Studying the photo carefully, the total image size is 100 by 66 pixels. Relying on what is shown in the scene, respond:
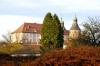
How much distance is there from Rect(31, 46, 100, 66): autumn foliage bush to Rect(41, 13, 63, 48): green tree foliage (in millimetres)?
37437

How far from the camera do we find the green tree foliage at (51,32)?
169 ft

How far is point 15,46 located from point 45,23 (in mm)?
12566

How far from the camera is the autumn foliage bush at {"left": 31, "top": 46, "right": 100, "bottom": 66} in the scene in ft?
39.9

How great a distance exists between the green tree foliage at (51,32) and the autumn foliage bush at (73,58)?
37.4m

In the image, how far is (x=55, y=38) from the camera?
51.8m

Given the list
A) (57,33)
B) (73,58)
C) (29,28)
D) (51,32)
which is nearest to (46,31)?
(51,32)

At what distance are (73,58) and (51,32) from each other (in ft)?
133

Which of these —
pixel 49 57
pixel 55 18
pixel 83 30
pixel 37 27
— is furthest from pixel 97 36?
pixel 37 27

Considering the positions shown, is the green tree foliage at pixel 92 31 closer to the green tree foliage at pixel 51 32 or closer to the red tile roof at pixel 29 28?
the green tree foliage at pixel 51 32

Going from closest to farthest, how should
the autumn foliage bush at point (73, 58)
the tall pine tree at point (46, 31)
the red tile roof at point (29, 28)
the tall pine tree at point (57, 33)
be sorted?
the autumn foliage bush at point (73, 58) → the tall pine tree at point (46, 31) → the tall pine tree at point (57, 33) → the red tile roof at point (29, 28)

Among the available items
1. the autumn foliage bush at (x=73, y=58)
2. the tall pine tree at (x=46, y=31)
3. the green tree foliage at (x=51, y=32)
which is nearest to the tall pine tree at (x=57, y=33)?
the green tree foliage at (x=51, y=32)

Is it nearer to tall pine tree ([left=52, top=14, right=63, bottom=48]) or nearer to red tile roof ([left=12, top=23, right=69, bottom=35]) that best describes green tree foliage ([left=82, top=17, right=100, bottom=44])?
tall pine tree ([left=52, top=14, right=63, bottom=48])

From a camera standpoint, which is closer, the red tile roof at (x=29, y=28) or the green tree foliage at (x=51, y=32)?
the green tree foliage at (x=51, y=32)

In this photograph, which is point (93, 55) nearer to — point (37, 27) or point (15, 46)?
point (15, 46)
